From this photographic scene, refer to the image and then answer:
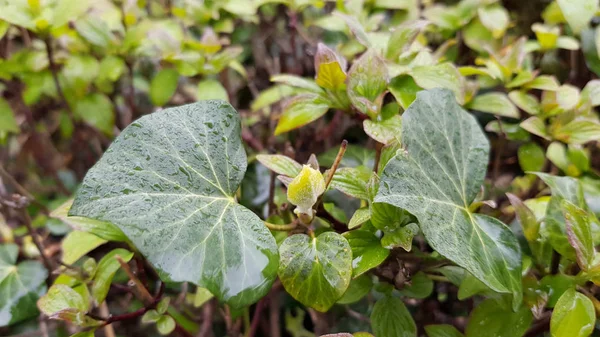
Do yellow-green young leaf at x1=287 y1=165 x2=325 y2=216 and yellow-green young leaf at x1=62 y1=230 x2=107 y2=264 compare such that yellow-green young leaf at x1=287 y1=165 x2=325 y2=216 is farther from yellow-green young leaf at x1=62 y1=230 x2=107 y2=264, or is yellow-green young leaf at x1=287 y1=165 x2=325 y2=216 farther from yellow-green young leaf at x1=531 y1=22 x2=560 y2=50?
yellow-green young leaf at x1=531 y1=22 x2=560 y2=50

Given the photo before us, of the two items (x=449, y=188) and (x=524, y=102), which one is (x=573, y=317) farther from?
(x=524, y=102)

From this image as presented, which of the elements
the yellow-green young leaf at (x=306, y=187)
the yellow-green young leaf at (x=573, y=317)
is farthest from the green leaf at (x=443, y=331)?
the yellow-green young leaf at (x=306, y=187)

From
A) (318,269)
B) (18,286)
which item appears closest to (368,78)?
(318,269)

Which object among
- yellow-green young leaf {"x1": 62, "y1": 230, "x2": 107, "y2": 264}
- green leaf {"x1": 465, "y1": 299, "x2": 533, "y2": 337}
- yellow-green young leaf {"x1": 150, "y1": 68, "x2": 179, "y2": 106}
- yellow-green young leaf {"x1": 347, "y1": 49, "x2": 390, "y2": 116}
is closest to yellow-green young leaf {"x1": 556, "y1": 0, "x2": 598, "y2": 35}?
yellow-green young leaf {"x1": 347, "y1": 49, "x2": 390, "y2": 116}

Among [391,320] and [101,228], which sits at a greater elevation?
[101,228]

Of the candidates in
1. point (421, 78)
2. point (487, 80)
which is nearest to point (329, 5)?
point (487, 80)

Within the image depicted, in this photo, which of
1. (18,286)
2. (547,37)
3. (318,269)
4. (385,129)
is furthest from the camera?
(547,37)
